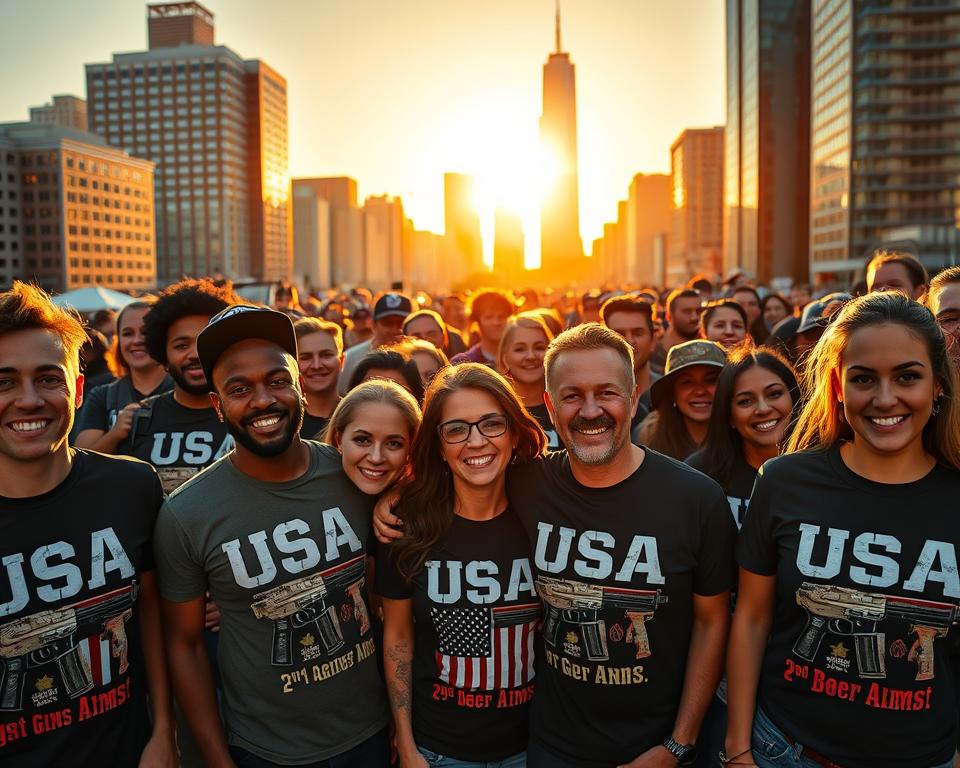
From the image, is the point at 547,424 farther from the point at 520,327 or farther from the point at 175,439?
the point at 175,439

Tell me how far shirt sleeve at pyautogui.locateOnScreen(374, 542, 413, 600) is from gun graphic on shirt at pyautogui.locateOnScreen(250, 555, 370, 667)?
0.43 ft

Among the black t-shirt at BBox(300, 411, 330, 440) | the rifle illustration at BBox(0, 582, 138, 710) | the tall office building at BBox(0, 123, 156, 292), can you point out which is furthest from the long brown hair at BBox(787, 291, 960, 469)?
the tall office building at BBox(0, 123, 156, 292)

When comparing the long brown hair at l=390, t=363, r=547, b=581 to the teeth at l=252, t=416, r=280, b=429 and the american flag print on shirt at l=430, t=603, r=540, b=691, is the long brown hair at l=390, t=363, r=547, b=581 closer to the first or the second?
the american flag print on shirt at l=430, t=603, r=540, b=691

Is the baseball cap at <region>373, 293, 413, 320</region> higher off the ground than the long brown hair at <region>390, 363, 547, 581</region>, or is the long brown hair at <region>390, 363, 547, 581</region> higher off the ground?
the baseball cap at <region>373, 293, 413, 320</region>

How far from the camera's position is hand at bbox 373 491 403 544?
9.86 ft

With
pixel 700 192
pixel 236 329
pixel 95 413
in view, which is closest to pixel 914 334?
pixel 236 329

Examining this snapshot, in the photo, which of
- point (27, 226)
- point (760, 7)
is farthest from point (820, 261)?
point (27, 226)

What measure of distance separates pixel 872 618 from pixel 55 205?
124209 mm

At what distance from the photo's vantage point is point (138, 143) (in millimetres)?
147500

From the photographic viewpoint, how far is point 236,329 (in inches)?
119

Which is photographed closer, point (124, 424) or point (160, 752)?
point (160, 752)

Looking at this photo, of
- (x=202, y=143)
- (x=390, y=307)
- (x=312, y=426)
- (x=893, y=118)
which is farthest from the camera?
(x=202, y=143)

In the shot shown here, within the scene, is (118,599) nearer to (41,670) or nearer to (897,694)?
(41,670)

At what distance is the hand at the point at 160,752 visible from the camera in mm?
2891
